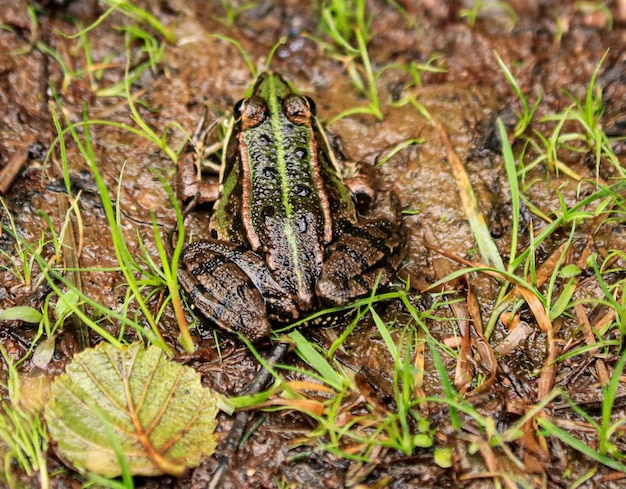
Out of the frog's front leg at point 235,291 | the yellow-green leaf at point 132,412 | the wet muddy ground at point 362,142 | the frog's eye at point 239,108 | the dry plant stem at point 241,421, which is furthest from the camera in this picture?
the frog's eye at point 239,108

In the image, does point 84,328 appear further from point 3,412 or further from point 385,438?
point 385,438

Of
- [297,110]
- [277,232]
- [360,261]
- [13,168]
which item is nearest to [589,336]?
[360,261]

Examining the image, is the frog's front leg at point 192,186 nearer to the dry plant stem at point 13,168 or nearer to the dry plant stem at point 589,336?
the dry plant stem at point 13,168

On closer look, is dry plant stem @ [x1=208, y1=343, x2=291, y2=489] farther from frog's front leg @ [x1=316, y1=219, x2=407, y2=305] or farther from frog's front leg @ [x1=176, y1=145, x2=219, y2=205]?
frog's front leg @ [x1=176, y1=145, x2=219, y2=205]

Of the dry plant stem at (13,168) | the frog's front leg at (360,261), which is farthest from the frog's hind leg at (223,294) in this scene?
the dry plant stem at (13,168)

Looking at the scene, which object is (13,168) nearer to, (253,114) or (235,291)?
(253,114)

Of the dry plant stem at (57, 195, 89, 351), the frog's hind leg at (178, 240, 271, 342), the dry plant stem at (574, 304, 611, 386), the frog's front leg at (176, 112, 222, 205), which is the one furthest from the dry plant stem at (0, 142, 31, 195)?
the dry plant stem at (574, 304, 611, 386)

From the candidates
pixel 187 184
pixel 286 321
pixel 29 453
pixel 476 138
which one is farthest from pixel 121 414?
pixel 476 138
